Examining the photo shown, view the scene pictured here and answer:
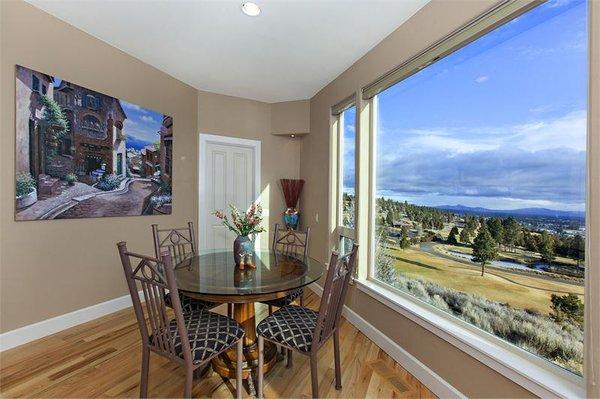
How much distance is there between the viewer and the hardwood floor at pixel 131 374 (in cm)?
190

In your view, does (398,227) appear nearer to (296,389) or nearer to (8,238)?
(296,389)

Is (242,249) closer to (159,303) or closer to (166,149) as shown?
(159,303)

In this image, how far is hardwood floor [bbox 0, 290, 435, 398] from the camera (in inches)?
74.7

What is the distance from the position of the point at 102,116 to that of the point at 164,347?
2.48 m

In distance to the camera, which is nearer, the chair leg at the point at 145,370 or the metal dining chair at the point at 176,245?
the chair leg at the point at 145,370

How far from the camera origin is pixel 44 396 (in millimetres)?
1830

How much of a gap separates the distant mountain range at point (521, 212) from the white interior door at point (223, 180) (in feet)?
10.3

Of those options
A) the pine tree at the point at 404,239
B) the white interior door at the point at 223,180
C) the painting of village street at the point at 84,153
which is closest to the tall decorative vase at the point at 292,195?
the white interior door at the point at 223,180

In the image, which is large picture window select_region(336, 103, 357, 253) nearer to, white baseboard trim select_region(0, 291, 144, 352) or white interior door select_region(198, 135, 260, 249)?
white interior door select_region(198, 135, 260, 249)

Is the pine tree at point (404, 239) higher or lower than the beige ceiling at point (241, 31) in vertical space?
lower

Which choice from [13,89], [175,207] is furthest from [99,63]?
[175,207]

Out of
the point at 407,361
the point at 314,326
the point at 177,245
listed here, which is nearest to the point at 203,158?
the point at 177,245

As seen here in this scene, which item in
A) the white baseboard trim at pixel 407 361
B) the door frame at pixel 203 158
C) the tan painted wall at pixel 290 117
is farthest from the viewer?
the tan painted wall at pixel 290 117

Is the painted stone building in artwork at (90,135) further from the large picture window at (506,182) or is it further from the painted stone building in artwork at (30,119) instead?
the large picture window at (506,182)
